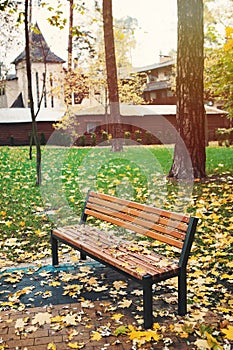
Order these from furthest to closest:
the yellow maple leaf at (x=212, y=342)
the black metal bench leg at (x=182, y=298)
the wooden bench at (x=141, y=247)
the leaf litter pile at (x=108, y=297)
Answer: the black metal bench leg at (x=182, y=298)
the wooden bench at (x=141, y=247)
the leaf litter pile at (x=108, y=297)
the yellow maple leaf at (x=212, y=342)

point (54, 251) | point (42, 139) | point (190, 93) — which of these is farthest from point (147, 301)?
point (42, 139)

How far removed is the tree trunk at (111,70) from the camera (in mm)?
17094

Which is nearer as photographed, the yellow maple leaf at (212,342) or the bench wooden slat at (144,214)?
the yellow maple leaf at (212,342)

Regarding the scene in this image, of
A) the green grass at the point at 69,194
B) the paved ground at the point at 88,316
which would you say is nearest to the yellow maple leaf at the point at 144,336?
the paved ground at the point at 88,316

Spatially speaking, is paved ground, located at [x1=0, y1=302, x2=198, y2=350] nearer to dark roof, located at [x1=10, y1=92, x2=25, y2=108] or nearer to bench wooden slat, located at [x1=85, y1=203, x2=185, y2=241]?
bench wooden slat, located at [x1=85, y1=203, x2=185, y2=241]

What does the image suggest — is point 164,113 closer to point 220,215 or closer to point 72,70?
point 72,70

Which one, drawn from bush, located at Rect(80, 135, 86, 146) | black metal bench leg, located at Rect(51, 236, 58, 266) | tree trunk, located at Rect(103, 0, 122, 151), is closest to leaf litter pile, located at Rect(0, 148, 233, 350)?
black metal bench leg, located at Rect(51, 236, 58, 266)

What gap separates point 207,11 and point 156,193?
26.9 meters

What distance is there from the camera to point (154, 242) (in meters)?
5.54

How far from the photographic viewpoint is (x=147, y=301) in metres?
3.26

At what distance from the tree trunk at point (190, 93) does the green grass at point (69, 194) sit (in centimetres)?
60

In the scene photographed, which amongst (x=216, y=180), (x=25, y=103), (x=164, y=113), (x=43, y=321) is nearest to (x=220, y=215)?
(x=216, y=180)

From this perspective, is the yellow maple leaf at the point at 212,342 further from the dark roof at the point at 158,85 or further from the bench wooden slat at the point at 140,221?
the dark roof at the point at 158,85

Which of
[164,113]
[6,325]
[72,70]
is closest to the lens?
[6,325]
